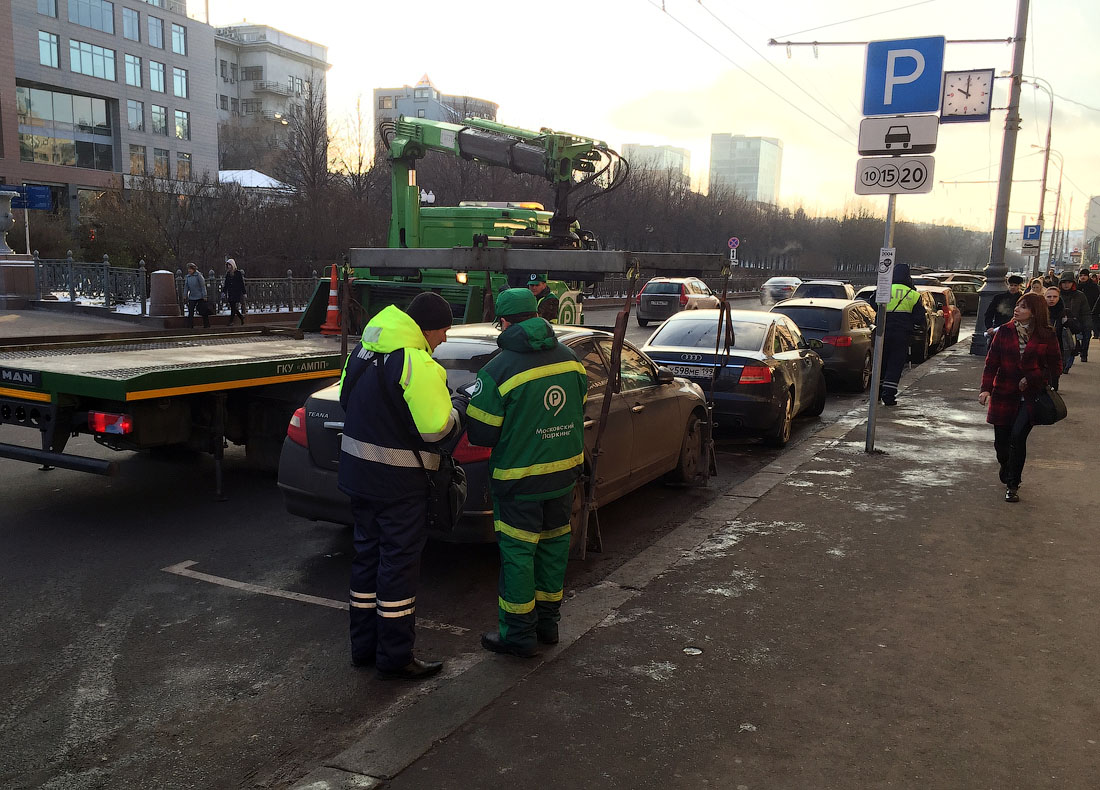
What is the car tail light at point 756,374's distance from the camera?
943cm

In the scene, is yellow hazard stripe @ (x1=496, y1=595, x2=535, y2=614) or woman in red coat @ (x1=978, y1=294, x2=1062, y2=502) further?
woman in red coat @ (x1=978, y1=294, x2=1062, y2=502)

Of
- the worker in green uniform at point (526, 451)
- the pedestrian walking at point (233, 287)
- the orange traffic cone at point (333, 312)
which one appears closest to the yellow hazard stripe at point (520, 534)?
the worker in green uniform at point (526, 451)

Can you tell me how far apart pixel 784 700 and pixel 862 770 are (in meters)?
0.57

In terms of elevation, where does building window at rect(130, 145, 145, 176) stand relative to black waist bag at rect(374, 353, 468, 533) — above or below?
above

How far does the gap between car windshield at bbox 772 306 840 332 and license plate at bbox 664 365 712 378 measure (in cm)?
454

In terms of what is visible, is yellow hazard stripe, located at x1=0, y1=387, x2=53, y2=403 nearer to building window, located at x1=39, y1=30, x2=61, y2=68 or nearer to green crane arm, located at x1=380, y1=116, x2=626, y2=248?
green crane arm, located at x1=380, y1=116, x2=626, y2=248

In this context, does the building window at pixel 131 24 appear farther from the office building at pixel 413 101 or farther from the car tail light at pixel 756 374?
the car tail light at pixel 756 374

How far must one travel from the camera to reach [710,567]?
227 inches

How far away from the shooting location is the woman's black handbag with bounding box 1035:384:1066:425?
24.2 feet

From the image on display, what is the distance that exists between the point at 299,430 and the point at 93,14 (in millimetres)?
70991

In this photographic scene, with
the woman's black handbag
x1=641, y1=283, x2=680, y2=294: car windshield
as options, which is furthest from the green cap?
x1=641, y1=283, x2=680, y2=294: car windshield

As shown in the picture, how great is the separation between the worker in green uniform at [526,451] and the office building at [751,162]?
186m

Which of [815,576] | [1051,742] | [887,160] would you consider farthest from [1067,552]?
[887,160]

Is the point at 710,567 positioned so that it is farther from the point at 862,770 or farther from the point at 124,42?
the point at 124,42
